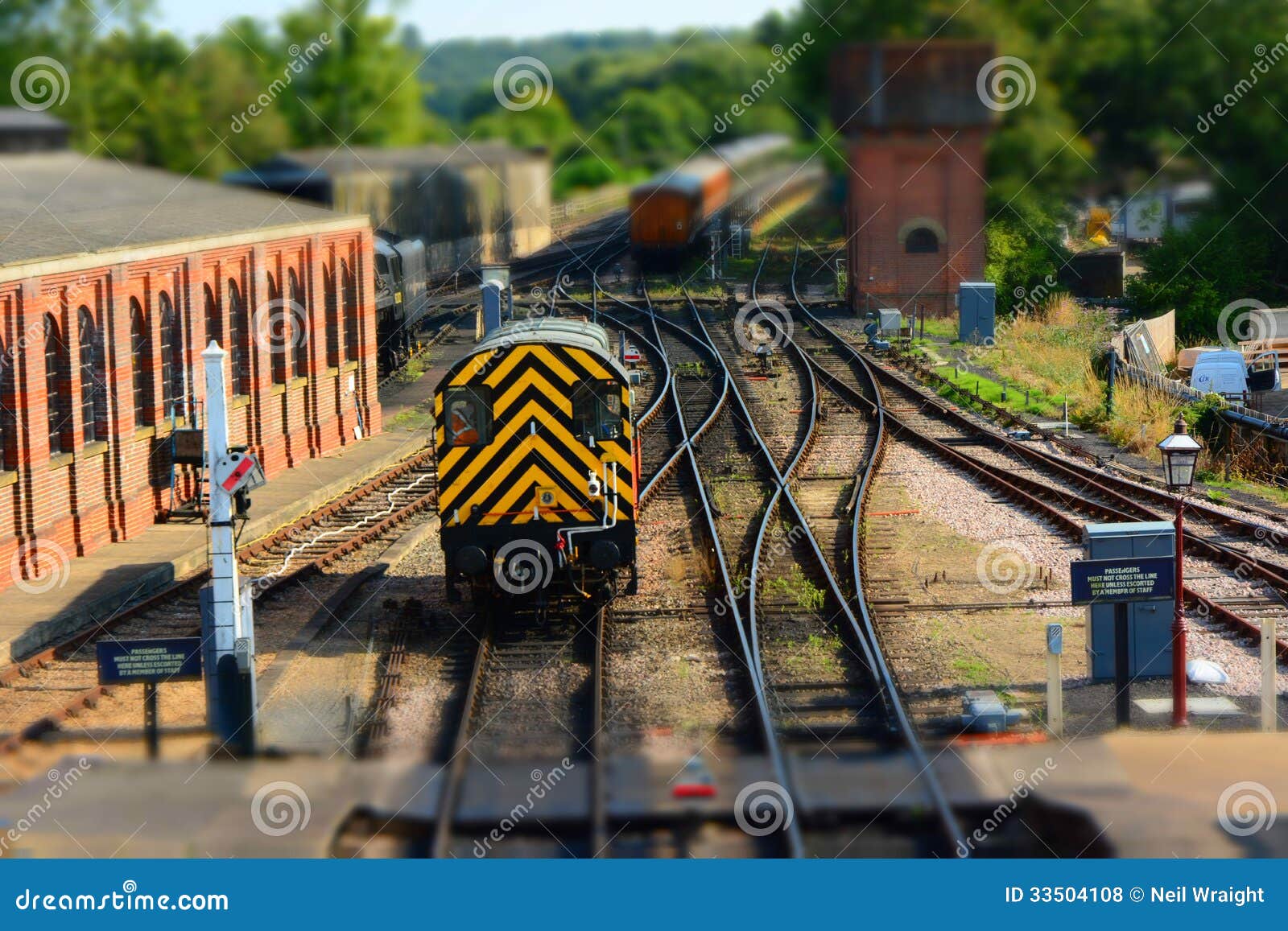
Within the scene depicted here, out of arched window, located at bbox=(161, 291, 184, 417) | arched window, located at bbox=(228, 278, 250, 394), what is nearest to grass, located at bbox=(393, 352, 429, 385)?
arched window, located at bbox=(228, 278, 250, 394)

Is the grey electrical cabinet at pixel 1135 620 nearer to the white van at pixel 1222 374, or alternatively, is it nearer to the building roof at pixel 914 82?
the building roof at pixel 914 82

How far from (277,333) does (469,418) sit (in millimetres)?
10701

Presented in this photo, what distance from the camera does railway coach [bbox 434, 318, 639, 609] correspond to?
14.7 meters

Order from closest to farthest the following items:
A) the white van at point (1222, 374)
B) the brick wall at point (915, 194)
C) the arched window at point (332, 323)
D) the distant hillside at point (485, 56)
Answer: the distant hillside at point (485, 56) < the brick wall at point (915, 194) < the arched window at point (332, 323) < the white van at point (1222, 374)

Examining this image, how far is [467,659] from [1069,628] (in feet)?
18.0

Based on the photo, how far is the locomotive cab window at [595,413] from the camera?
14797 millimetres

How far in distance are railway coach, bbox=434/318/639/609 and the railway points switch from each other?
12.9ft

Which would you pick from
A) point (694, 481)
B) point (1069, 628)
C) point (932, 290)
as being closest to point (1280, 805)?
point (1069, 628)

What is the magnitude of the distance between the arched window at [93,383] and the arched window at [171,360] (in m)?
1.58

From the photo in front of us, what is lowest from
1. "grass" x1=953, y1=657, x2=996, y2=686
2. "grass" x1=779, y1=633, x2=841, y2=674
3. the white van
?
"grass" x1=953, y1=657, x2=996, y2=686

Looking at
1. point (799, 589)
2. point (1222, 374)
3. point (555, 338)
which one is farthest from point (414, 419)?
point (555, 338)

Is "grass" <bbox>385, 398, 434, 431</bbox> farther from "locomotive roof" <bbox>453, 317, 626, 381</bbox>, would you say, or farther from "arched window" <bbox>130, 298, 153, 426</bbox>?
"locomotive roof" <bbox>453, 317, 626, 381</bbox>

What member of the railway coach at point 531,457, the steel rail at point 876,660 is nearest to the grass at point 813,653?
the steel rail at point 876,660

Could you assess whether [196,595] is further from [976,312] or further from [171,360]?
[976,312]
